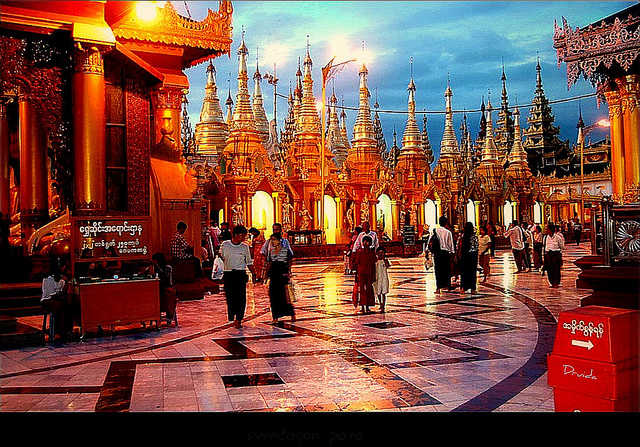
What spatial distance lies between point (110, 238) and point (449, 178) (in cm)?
3170

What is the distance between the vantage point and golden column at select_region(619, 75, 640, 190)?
13875 mm

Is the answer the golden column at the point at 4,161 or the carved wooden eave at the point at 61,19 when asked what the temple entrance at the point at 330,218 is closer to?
the golden column at the point at 4,161

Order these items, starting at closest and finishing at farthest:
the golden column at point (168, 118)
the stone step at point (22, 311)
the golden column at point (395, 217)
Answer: the stone step at point (22, 311) → the golden column at point (168, 118) → the golden column at point (395, 217)

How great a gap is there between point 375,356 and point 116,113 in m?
8.78

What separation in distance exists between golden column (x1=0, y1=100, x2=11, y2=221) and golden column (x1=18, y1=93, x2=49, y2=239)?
0.29 metres

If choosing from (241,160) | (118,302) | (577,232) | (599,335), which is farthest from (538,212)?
(599,335)

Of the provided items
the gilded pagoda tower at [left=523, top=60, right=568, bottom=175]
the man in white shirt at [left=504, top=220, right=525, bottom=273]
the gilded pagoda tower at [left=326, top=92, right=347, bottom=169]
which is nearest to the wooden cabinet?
the man in white shirt at [left=504, top=220, right=525, bottom=273]

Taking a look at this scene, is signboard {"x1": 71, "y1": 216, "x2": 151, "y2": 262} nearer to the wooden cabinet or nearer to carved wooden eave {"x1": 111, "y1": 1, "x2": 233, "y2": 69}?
the wooden cabinet

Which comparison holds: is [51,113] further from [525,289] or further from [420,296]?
[525,289]

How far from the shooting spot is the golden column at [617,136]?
1426cm

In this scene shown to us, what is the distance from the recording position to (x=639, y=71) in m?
13.7

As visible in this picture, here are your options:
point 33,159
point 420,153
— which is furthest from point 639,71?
point 420,153

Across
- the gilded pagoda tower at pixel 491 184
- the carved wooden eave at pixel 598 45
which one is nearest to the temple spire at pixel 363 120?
the gilded pagoda tower at pixel 491 184

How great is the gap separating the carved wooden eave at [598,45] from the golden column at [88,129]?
8617 mm
